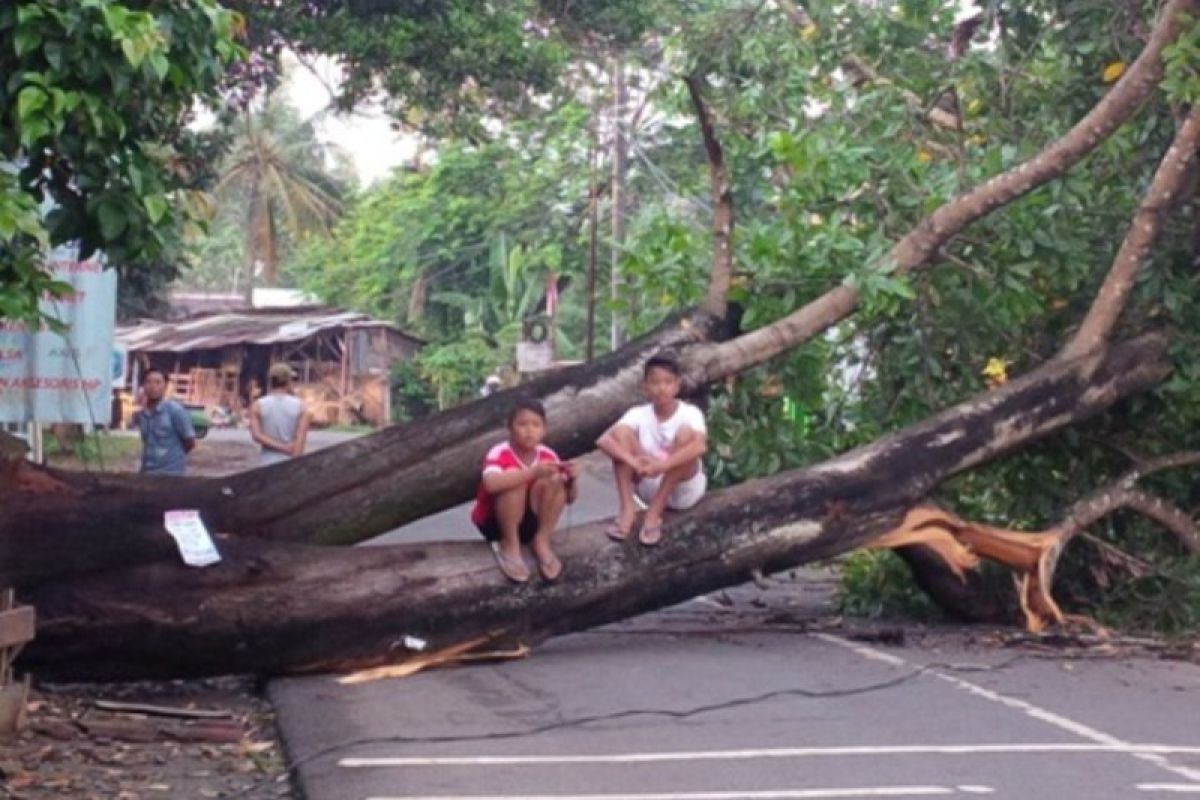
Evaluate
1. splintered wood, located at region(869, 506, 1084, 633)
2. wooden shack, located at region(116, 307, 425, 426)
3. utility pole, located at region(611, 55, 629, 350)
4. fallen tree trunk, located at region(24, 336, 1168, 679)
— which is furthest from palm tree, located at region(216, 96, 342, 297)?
splintered wood, located at region(869, 506, 1084, 633)

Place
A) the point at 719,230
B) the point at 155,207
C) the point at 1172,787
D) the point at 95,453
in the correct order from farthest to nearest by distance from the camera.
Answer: the point at 95,453
the point at 719,230
the point at 155,207
the point at 1172,787

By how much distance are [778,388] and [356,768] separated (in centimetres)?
611

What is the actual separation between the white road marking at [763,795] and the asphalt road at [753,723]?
0.01 m

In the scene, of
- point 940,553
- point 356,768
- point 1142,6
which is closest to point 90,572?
point 356,768

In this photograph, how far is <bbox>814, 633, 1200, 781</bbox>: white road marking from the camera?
8130 millimetres

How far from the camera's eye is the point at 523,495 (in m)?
11.1

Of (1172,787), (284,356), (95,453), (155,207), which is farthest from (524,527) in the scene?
(284,356)

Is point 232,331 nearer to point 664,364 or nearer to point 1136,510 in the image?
point 1136,510

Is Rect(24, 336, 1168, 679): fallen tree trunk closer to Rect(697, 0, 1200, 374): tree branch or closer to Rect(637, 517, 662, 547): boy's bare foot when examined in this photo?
Rect(637, 517, 662, 547): boy's bare foot

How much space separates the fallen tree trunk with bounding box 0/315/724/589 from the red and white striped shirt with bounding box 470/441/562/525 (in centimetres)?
53

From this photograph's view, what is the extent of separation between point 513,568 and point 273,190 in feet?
129

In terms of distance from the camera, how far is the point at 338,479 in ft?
37.8

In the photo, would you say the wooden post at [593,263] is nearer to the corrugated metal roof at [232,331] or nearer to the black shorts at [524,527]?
the corrugated metal roof at [232,331]

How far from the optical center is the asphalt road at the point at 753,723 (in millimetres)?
7727
